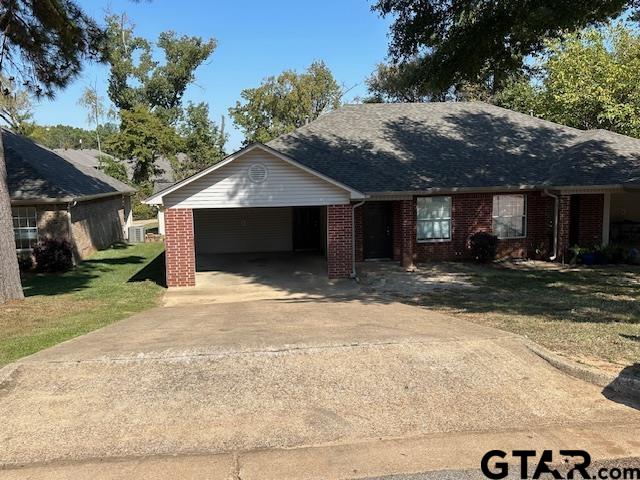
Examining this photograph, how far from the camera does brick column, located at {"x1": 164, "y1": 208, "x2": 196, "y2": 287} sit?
47.8 ft

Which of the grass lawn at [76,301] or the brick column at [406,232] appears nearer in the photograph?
the grass lawn at [76,301]

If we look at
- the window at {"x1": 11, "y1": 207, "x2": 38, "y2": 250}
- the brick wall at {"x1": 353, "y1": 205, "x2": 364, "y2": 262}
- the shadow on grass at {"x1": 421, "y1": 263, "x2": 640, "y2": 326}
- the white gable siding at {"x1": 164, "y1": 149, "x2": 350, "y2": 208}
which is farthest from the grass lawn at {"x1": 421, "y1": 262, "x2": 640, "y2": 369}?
the window at {"x1": 11, "y1": 207, "x2": 38, "y2": 250}

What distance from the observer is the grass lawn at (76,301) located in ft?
28.9

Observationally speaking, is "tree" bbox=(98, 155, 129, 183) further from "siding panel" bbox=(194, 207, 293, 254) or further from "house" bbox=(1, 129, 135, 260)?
"siding panel" bbox=(194, 207, 293, 254)

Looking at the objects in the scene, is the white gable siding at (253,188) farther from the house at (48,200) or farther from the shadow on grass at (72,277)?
the house at (48,200)

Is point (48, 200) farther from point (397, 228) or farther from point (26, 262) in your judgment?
point (397, 228)

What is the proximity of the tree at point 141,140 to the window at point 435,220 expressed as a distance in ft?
87.8

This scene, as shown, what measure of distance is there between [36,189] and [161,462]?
1730cm

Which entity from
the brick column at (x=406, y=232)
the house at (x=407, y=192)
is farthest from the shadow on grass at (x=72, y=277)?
the brick column at (x=406, y=232)

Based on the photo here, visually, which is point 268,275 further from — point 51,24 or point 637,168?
point 637,168

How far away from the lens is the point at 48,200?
60.8 feet

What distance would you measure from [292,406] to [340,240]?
1017 centimetres

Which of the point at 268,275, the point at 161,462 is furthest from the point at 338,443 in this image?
the point at 268,275

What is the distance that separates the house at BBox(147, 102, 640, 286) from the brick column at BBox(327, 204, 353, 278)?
3 cm
